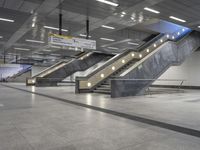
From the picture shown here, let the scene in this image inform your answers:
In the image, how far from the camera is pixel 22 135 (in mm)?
3174

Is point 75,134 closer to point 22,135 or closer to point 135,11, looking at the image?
point 22,135

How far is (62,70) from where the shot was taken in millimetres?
19938

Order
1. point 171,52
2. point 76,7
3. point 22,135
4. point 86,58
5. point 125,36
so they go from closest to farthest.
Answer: point 22,135
point 76,7
point 171,52
point 125,36
point 86,58

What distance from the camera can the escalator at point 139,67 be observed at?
876 cm

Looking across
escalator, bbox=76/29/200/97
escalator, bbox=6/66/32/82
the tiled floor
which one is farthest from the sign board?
escalator, bbox=6/66/32/82

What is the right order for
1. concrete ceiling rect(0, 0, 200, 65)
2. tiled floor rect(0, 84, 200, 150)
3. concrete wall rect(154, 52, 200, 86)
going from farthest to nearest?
concrete wall rect(154, 52, 200, 86) < concrete ceiling rect(0, 0, 200, 65) < tiled floor rect(0, 84, 200, 150)

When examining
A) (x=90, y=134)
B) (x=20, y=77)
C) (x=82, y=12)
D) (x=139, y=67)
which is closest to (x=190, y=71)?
(x=139, y=67)

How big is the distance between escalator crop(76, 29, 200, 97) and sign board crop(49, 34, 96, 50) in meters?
1.91

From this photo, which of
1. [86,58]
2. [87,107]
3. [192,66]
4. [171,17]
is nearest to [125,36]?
[171,17]

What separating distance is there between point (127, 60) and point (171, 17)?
170 inches

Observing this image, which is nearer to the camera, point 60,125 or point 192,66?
point 60,125

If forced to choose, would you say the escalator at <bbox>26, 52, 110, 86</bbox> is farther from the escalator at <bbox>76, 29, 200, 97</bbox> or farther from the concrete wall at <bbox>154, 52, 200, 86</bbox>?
the concrete wall at <bbox>154, 52, 200, 86</bbox>

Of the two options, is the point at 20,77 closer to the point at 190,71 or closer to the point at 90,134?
the point at 190,71

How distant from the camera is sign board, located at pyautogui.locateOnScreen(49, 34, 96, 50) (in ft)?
29.9
